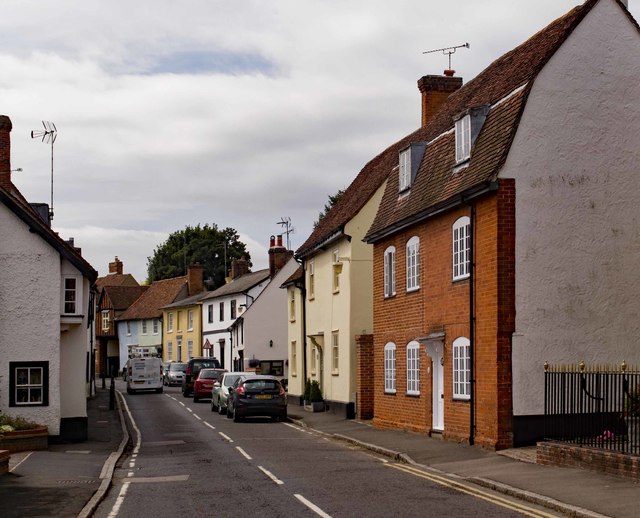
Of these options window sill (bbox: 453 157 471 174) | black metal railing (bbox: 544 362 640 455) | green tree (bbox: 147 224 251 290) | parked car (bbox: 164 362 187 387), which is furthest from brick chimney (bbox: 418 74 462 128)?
green tree (bbox: 147 224 251 290)

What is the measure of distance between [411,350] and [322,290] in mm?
12183

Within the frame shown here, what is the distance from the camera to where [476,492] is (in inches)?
647

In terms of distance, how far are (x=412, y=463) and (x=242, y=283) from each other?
5147 centimetres

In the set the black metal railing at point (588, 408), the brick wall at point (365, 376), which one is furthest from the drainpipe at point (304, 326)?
the black metal railing at point (588, 408)

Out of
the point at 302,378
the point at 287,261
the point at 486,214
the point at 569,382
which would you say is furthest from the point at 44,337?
the point at 287,261

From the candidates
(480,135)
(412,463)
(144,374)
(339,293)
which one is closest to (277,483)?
(412,463)

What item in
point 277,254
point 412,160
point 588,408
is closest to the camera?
point 588,408

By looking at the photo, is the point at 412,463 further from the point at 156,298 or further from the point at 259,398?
the point at 156,298

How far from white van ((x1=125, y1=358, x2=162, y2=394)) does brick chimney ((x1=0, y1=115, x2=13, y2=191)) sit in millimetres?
29466

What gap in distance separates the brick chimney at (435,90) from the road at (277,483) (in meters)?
13.8

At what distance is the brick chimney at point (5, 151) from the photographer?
1180 inches

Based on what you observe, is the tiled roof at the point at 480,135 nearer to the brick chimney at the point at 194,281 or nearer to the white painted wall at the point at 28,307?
the white painted wall at the point at 28,307

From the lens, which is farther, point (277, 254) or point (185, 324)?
point (185, 324)

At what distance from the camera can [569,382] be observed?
20.0m
